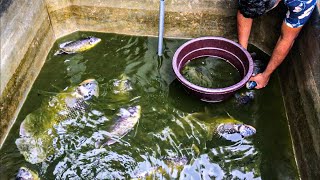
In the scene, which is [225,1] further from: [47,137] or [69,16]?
[47,137]

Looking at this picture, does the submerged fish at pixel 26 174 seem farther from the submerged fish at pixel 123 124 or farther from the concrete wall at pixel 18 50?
the submerged fish at pixel 123 124

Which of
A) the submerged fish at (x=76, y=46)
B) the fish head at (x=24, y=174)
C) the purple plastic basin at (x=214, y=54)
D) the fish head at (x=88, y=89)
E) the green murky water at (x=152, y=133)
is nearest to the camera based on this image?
the fish head at (x=24, y=174)

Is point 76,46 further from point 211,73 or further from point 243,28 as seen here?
point 243,28

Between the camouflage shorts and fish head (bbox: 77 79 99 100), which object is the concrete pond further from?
fish head (bbox: 77 79 99 100)

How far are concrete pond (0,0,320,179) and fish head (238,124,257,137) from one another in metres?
0.27

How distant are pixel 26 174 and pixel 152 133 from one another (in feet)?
4.33

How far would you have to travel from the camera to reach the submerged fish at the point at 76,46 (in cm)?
470

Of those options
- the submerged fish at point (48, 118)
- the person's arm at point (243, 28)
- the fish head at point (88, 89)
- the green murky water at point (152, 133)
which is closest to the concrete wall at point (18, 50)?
the green murky water at point (152, 133)

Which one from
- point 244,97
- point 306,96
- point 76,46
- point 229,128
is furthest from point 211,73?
point 76,46

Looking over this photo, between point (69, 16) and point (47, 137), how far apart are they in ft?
6.17

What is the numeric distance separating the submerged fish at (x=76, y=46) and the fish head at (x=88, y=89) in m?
0.66

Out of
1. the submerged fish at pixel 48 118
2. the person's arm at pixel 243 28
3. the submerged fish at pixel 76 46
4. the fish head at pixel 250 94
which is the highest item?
the person's arm at pixel 243 28

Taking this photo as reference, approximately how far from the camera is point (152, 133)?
3.86 metres

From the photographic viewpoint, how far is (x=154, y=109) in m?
4.09
